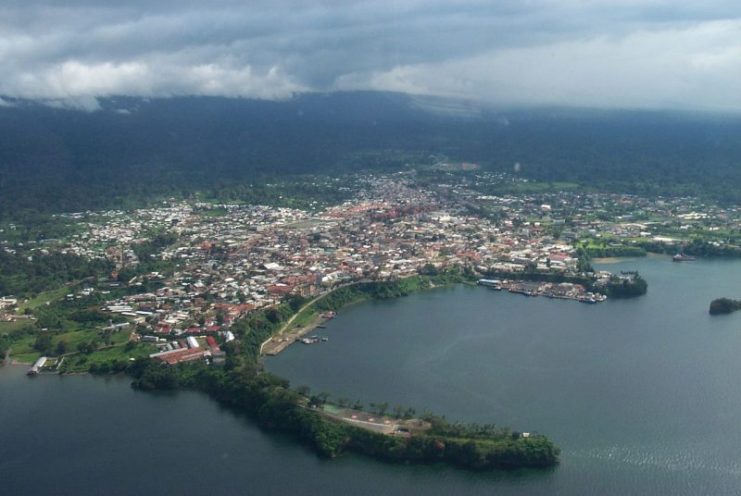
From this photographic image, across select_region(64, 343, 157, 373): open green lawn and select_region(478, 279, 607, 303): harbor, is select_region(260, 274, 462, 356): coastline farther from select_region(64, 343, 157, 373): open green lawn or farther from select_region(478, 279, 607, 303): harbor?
select_region(64, 343, 157, 373): open green lawn

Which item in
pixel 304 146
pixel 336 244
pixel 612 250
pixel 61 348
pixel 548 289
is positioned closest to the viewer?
pixel 61 348

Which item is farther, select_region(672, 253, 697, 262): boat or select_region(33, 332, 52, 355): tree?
select_region(672, 253, 697, 262): boat

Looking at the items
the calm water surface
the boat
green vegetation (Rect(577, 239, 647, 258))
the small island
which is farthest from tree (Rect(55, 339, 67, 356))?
the boat

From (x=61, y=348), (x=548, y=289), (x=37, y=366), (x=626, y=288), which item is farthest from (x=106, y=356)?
(x=626, y=288)

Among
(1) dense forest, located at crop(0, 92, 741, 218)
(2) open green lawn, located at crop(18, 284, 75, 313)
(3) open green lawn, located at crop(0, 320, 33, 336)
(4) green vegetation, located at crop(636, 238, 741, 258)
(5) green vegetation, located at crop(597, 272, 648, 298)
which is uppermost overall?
(5) green vegetation, located at crop(597, 272, 648, 298)

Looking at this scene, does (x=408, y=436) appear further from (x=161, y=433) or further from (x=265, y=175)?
(x=265, y=175)

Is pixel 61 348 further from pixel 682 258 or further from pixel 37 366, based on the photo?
pixel 682 258

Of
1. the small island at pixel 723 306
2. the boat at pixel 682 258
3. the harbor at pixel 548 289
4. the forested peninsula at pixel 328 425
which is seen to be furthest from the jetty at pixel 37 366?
the boat at pixel 682 258
